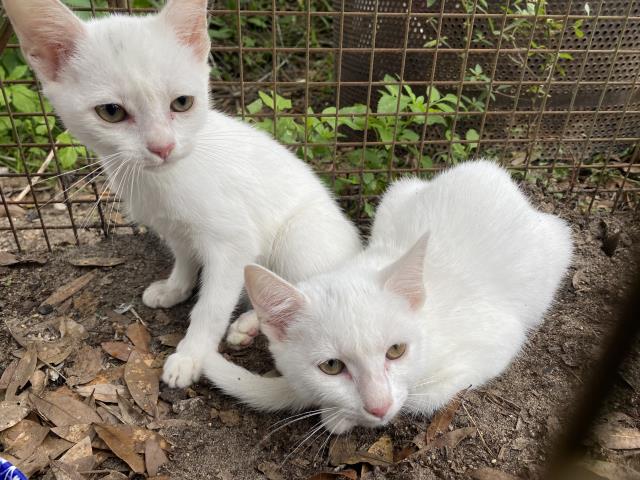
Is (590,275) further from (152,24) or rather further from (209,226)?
(152,24)

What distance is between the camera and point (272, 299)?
1.75m

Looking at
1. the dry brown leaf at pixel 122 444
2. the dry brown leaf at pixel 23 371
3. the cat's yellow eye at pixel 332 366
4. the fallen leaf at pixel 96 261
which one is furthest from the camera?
the fallen leaf at pixel 96 261

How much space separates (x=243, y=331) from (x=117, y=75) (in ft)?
3.99

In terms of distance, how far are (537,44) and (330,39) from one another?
2361 mm

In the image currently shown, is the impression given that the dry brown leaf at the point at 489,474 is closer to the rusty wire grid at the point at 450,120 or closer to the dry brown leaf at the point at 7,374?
the rusty wire grid at the point at 450,120

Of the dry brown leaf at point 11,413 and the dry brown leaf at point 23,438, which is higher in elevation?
the dry brown leaf at point 11,413

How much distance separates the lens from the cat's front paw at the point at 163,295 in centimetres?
253

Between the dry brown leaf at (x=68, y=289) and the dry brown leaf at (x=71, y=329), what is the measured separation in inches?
6.0

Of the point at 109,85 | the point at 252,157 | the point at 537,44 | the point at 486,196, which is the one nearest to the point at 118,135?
the point at 109,85

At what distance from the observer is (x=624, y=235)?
283cm

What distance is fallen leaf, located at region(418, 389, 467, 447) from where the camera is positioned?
6.30 ft

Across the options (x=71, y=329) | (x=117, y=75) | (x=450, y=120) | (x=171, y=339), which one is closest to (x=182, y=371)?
(x=171, y=339)

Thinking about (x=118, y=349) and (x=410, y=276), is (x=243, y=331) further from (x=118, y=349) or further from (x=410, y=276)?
(x=410, y=276)

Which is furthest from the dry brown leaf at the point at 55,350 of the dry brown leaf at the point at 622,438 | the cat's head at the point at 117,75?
the dry brown leaf at the point at 622,438
